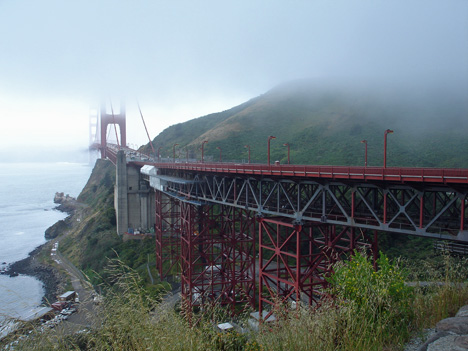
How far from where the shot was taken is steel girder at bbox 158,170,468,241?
1066 centimetres

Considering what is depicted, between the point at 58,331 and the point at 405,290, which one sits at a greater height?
the point at 58,331

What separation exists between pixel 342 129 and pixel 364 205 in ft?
160

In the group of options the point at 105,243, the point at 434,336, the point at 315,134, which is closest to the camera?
the point at 434,336

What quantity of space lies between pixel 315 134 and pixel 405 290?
190ft

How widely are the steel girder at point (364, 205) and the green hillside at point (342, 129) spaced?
1142 inches

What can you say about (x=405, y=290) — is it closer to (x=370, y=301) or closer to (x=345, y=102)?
(x=370, y=301)

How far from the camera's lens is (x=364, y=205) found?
1725cm

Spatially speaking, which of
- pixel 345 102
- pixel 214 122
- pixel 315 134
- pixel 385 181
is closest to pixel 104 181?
pixel 214 122

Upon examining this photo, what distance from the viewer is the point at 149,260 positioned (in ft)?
112

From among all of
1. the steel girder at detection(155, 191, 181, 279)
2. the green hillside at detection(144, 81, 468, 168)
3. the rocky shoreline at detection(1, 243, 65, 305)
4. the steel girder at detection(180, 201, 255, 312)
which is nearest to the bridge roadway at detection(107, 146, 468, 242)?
the steel girder at detection(180, 201, 255, 312)

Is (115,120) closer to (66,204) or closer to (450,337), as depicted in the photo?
(66,204)

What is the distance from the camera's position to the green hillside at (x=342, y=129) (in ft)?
163

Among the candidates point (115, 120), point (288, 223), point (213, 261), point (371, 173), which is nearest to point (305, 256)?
point (288, 223)

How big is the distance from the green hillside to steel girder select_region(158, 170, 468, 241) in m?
29.0
